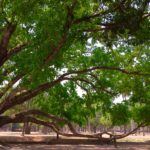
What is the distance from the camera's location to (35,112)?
14.3 m

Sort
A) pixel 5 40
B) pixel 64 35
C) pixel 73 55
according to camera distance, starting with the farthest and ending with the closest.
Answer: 1. pixel 73 55
2. pixel 5 40
3. pixel 64 35

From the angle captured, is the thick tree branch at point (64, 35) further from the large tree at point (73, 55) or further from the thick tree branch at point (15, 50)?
the thick tree branch at point (15, 50)

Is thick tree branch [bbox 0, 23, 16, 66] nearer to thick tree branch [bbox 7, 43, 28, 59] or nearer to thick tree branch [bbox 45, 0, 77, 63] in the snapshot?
thick tree branch [bbox 7, 43, 28, 59]

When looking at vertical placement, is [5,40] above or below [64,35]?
above

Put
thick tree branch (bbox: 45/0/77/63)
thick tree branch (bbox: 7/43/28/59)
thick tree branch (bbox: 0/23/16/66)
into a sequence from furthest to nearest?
thick tree branch (bbox: 7/43/28/59) → thick tree branch (bbox: 0/23/16/66) → thick tree branch (bbox: 45/0/77/63)

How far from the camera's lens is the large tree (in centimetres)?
982

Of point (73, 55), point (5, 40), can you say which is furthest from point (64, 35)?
point (73, 55)

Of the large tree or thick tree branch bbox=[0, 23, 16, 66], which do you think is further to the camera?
thick tree branch bbox=[0, 23, 16, 66]

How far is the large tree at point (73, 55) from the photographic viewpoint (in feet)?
32.2

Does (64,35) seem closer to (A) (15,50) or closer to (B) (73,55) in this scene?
(A) (15,50)

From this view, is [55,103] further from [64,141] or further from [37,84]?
[64,141]

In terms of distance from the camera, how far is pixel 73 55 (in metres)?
15.3

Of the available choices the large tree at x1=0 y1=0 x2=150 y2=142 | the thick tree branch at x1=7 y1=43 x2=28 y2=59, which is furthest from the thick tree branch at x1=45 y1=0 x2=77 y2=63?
the thick tree branch at x1=7 y1=43 x2=28 y2=59

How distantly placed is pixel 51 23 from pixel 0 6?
1.84m
